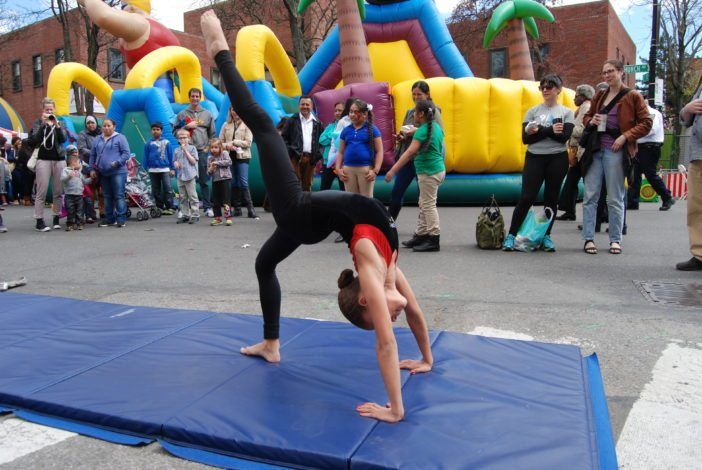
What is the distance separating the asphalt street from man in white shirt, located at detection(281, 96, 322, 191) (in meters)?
1.12

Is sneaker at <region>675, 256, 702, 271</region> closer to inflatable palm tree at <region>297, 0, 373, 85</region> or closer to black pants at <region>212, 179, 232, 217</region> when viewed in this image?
black pants at <region>212, 179, 232, 217</region>

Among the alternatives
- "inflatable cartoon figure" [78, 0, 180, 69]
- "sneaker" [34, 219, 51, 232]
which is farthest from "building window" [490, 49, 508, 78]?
"sneaker" [34, 219, 51, 232]

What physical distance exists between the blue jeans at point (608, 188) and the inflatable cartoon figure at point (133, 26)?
12.7 m

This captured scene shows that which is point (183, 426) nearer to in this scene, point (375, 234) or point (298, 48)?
point (375, 234)

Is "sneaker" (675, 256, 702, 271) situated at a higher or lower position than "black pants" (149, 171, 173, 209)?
lower

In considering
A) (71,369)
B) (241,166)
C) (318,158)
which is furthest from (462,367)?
(241,166)

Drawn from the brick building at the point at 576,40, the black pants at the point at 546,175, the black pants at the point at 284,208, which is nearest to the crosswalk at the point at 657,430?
the black pants at the point at 284,208

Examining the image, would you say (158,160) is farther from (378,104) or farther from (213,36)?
(213,36)

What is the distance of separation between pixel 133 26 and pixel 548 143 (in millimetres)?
13191

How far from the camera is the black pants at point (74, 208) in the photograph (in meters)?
9.48

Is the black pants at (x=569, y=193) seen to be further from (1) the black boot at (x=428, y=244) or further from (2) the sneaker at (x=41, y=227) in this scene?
(2) the sneaker at (x=41, y=227)

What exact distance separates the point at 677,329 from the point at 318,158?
18.2 feet

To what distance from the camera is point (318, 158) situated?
8.48m

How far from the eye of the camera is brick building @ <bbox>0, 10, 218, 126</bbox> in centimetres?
3238
